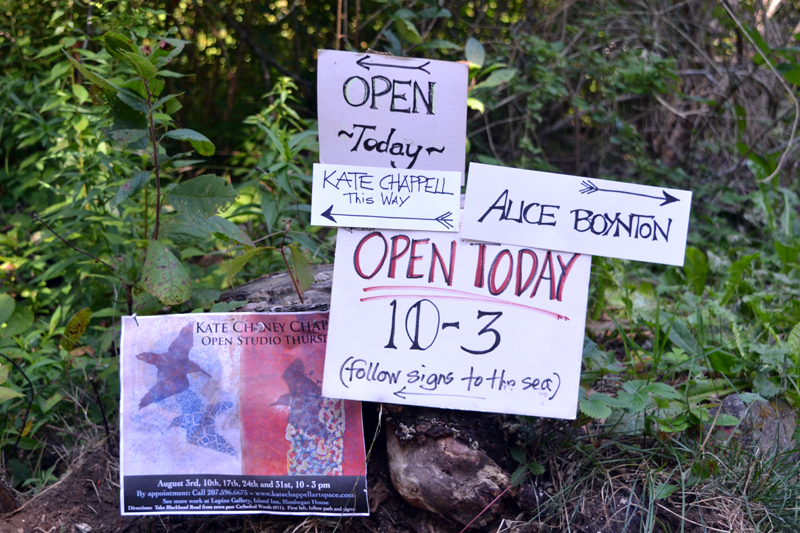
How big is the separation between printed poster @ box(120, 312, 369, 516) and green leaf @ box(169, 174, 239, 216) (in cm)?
31

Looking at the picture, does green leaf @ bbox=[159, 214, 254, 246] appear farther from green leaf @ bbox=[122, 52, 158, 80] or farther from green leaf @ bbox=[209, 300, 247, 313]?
green leaf @ bbox=[122, 52, 158, 80]

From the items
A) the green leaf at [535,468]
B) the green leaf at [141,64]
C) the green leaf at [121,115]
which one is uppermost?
the green leaf at [141,64]

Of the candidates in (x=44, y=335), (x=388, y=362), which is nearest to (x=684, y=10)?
(x=388, y=362)

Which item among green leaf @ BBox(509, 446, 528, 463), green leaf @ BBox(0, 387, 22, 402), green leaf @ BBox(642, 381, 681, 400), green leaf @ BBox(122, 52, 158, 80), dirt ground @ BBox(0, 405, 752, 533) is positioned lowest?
dirt ground @ BBox(0, 405, 752, 533)

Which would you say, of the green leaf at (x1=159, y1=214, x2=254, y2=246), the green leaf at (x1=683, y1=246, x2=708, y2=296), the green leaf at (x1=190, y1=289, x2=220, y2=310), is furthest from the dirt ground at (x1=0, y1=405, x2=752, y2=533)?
the green leaf at (x1=683, y1=246, x2=708, y2=296)

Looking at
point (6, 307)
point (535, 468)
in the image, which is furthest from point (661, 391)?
point (6, 307)

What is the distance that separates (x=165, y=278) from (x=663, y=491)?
145cm

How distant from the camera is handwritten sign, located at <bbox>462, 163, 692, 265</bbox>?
57.5 inches

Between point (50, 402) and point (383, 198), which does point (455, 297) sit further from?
point (50, 402)

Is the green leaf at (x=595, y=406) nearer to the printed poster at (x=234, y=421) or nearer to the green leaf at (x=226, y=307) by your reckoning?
the printed poster at (x=234, y=421)

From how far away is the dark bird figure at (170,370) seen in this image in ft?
5.05

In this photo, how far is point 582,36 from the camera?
3607mm

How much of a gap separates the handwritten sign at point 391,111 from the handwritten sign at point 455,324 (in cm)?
24

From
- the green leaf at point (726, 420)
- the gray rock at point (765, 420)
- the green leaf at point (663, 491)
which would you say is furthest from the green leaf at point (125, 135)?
the gray rock at point (765, 420)
